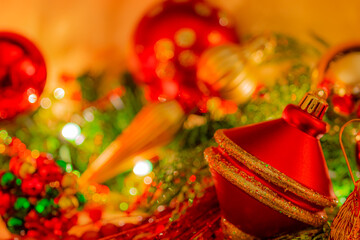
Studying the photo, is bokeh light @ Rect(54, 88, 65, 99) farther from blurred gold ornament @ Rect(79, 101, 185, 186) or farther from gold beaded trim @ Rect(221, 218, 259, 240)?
gold beaded trim @ Rect(221, 218, 259, 240)

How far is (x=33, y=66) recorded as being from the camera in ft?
2.22

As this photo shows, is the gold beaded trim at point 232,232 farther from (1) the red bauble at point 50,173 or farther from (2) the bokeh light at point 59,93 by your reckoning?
(2) the bokeh light at point 59,93

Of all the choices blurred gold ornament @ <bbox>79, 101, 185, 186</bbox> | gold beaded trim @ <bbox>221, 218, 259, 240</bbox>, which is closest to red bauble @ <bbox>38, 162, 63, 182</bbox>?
blurred gold ornament @ <bbox>79, 101, 185, 186</bbox>

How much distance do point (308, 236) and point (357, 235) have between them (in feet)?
0.20

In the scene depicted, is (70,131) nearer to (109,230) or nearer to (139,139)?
(139,139)

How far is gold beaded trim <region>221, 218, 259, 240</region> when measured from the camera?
1.60 feet

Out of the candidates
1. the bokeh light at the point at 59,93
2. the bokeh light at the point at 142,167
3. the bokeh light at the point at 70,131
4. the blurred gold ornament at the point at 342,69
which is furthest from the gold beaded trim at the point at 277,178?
the bokeh light at the point at 59,93

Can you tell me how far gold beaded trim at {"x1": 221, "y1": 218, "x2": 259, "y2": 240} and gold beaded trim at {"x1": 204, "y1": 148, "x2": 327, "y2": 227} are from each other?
8cm

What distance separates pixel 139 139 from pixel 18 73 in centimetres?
22

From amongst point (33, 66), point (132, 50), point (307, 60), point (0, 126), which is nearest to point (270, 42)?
point (307, 60)

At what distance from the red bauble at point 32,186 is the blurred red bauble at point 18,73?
16 centimetres

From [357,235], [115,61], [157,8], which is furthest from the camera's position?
[115,61]

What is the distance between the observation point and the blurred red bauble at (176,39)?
82 centimetres

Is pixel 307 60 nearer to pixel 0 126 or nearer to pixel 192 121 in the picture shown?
pixel 192 121
